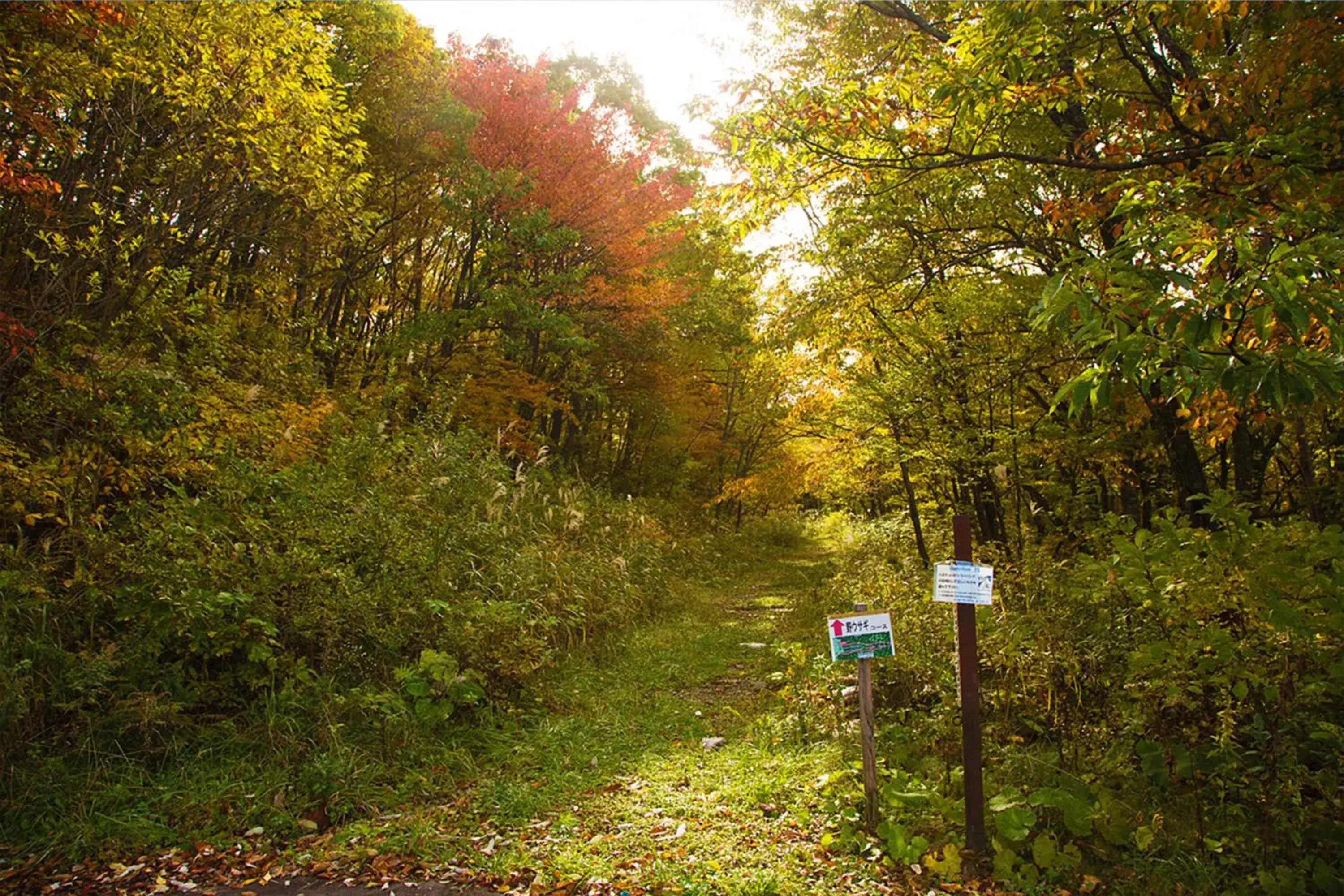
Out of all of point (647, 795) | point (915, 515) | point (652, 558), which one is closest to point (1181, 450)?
point (915, 515)

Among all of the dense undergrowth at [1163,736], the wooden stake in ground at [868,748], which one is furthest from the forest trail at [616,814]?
the dense undergrowth at [1163,736]

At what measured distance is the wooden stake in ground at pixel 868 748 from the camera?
406cm

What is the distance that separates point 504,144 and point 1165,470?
35.2 feet

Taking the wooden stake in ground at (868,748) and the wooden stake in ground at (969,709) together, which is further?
the wooden stake in ground at (868,748)

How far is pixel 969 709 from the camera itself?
391cm

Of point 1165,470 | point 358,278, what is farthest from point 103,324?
point 1165,470

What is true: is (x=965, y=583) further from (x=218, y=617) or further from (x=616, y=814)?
(x=218, y=617)

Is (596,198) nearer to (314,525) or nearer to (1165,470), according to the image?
(314,525)

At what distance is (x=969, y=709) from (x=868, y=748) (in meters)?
0.62

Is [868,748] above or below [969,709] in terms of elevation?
below

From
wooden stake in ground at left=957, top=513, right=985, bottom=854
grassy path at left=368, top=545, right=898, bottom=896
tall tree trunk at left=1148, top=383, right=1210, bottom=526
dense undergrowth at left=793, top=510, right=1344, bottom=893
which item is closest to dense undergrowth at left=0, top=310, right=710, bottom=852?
grassy path at left=368, top=545, right=898, bottom=896

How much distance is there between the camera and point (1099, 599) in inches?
191

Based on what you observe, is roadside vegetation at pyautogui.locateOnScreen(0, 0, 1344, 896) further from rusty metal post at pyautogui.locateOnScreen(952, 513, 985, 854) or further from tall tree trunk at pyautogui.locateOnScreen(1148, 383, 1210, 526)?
rusty metal post at pyautogui.locateOnScreen(952, 513, 985, 854)

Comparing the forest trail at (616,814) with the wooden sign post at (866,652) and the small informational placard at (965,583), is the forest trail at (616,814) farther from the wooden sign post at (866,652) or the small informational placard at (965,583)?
the small informational placard at (965,583)
